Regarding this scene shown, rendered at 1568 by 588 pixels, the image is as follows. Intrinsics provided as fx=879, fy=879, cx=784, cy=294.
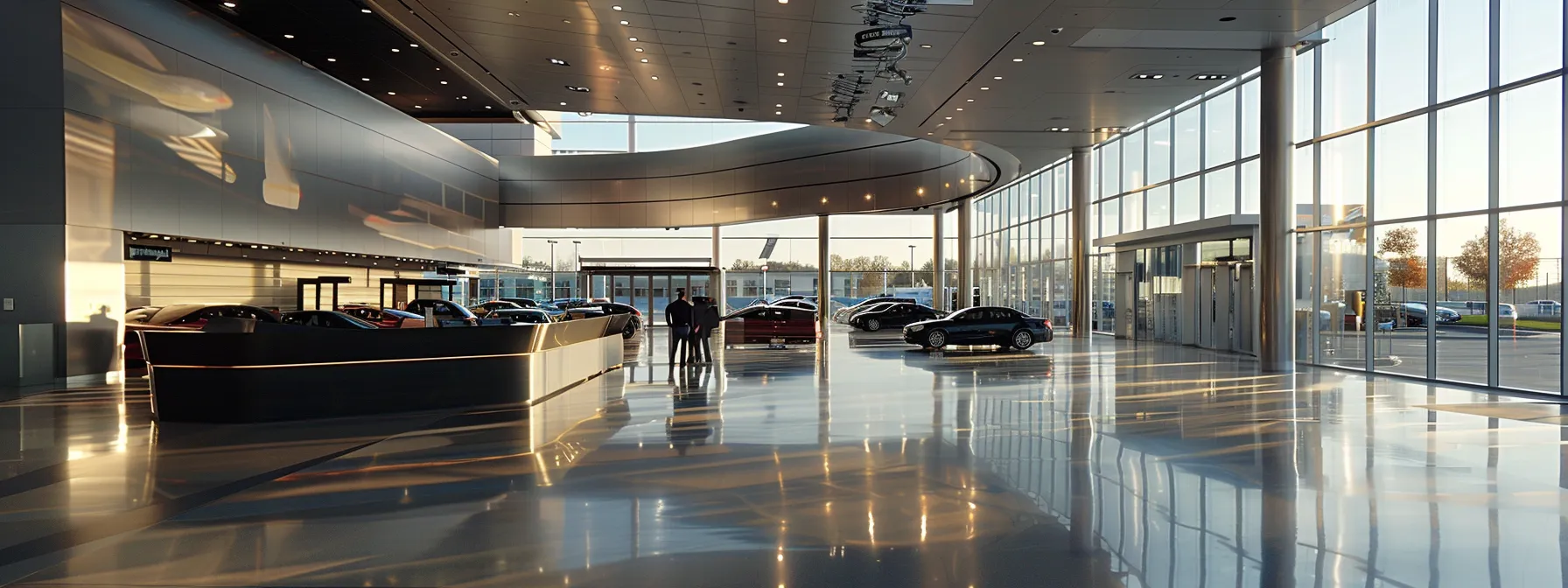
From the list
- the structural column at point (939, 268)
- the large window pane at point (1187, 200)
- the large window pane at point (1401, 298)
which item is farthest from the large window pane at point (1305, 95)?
the structural column at point (939, 268)

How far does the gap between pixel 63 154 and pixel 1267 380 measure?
19.0 meters

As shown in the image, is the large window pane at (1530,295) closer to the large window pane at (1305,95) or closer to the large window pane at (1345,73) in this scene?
the large window pane at (1345,73)

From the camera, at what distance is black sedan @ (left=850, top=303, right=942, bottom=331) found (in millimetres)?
30641

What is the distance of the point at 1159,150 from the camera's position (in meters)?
23.1

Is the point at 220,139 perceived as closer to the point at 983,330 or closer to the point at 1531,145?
the point at 983,330

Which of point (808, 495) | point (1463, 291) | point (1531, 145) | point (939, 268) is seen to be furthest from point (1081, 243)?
point (808, 495)

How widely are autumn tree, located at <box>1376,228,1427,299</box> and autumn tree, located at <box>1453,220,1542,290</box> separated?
0.81 m

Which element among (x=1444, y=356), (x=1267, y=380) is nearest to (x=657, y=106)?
(x=1267, y=380)

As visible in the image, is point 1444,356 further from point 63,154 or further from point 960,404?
point 63,154

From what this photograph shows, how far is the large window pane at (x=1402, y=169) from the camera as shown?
14.0 metres

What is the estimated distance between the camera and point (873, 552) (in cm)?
473

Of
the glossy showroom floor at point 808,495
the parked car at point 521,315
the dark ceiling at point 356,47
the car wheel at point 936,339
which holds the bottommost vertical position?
the glossy showroom floor at point 808,495

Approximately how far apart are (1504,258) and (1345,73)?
15.9 feet

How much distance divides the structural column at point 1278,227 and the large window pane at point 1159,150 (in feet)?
22.7
